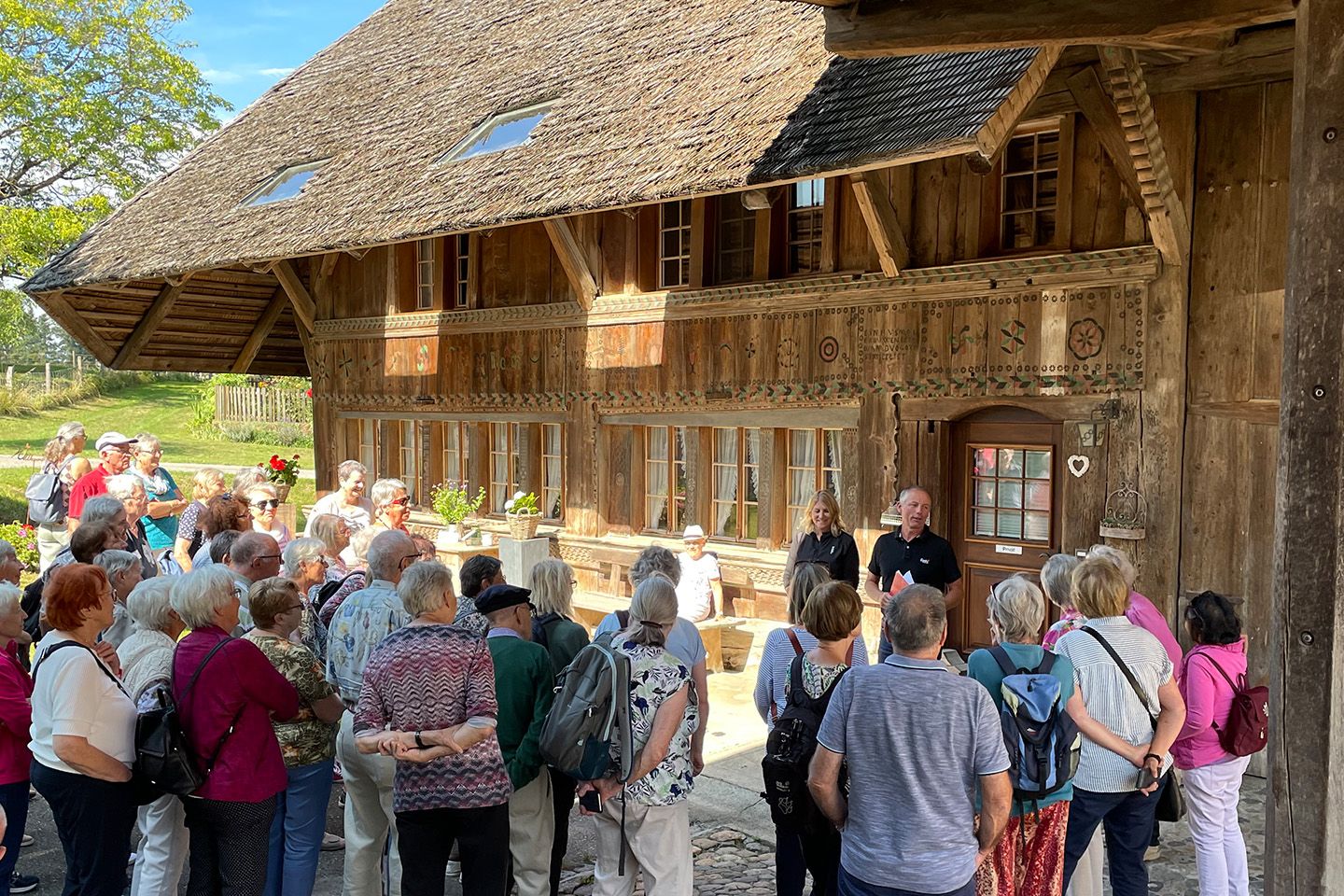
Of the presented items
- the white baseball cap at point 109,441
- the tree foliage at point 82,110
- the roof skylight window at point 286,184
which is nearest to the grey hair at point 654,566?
the white baseball cap at point 109,441

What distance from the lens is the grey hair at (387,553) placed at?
16.4 feet

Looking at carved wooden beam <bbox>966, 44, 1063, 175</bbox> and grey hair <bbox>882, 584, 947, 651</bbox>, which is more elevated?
carved wooden beam <bbox>966, 44, 1063, 175</bbox>

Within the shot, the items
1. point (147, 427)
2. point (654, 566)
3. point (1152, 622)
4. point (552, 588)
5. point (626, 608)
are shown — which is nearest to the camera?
point (552, 588)

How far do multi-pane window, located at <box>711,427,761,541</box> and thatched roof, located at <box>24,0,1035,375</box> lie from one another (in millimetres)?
A: 2856

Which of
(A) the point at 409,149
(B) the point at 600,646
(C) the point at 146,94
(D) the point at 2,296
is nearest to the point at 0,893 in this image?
(B) the point at 600,646

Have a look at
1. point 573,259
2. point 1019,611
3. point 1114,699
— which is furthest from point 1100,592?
point 573,259

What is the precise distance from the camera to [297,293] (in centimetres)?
1559

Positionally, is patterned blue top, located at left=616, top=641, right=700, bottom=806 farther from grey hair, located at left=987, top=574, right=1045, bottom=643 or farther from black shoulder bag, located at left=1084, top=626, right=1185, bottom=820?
black shoulder bag, located at left=1084, top=626, right=1185, bottom=820

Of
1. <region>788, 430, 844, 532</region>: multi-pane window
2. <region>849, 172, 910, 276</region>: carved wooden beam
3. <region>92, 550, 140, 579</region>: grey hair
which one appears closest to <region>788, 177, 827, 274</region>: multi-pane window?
<region>849, 172, 910, 276</region>: carved wooden beam

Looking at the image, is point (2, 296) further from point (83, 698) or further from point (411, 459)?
point (83, 698)

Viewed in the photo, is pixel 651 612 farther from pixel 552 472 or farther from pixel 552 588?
pixel 552 472

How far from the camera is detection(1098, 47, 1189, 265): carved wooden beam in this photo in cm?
666

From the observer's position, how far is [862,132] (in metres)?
7.54

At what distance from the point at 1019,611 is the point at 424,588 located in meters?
2.13
